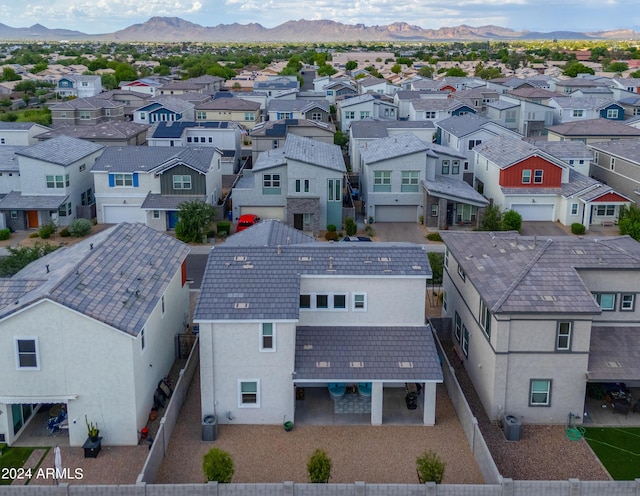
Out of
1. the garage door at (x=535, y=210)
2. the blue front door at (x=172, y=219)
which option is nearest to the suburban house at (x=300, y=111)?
the blue front door at (x=172, y=219)

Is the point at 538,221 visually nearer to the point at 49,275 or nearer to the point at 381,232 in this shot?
the point at 381,232

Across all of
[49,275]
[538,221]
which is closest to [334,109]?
[538,221]

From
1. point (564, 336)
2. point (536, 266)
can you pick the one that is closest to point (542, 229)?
point (536, 266)

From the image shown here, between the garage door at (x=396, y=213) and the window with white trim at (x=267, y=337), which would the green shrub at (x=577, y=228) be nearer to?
the garage door at (x=396, y=213)

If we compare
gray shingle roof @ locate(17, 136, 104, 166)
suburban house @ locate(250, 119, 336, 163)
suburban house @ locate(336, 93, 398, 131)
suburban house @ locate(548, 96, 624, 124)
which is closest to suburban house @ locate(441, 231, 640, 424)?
→ gray shingle roof @ locate(17, 136, 104, 166)

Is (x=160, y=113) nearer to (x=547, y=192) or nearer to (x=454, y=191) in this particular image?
(x=454, y=191)
